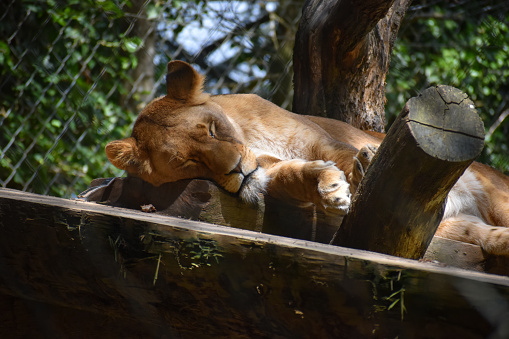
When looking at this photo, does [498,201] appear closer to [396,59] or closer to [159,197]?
[159,197]

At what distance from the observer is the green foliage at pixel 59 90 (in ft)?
13.0

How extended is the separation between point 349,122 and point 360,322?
186cm

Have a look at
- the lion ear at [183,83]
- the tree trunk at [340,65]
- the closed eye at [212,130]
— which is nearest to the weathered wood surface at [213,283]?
the closed eye at [212,130]

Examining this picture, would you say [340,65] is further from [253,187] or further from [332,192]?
[332,192]

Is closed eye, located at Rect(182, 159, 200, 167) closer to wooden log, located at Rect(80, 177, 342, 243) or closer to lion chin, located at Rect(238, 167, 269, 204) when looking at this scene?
wooden log, located at Rect(80, 177, 342, 243)

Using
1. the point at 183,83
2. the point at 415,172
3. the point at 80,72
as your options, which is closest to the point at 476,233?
the point at 415,172

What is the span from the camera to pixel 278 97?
162 inches

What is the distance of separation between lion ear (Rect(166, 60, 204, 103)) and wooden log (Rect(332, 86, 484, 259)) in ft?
3.15

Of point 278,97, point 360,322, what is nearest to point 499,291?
point 360,322

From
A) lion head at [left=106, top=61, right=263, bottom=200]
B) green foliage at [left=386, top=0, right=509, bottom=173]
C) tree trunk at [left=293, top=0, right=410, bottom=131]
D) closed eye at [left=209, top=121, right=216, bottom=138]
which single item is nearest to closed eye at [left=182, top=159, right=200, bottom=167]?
lion head at [left=106, top=61, right=263, bottom=200]

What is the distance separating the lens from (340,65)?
101 inches

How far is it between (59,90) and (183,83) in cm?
227

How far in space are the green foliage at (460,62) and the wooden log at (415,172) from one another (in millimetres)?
3632

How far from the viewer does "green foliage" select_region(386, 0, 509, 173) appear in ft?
15.5
